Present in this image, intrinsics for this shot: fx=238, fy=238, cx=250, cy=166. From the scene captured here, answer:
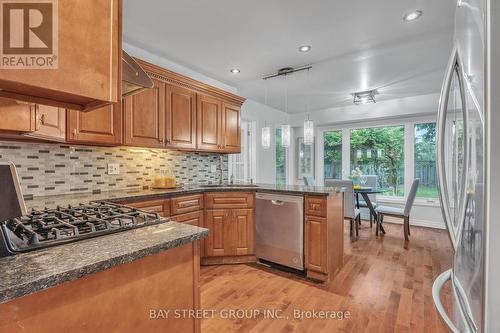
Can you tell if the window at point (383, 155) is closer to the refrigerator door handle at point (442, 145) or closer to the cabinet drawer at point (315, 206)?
the cabinet drawer at point (315, 206)

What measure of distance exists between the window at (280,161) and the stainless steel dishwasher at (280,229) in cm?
273

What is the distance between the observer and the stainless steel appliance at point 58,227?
0.73 metres

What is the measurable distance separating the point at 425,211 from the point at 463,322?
181 inches

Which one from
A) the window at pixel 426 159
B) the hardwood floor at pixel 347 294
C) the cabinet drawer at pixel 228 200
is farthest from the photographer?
the window at pixel 426 159

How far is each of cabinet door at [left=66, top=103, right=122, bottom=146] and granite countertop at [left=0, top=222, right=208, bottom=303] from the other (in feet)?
4.69

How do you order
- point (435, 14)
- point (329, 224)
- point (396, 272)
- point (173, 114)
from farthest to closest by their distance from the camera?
point (173, 114)
point (396, 272)
point (329, 224)
point (435, 14)

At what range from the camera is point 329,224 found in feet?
7.73

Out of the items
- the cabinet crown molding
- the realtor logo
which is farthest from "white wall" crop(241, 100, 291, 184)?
the realtor logo

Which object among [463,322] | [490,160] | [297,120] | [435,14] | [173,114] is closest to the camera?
[490,160]

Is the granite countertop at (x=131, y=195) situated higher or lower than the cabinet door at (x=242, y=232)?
higher

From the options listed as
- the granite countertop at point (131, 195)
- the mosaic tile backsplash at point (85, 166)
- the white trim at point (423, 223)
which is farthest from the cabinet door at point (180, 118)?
the white trim at point (423, 223)

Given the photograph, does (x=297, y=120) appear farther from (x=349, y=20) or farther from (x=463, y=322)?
(x=463, y=322)

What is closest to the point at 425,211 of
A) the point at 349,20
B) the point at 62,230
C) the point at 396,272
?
the point at 396,272

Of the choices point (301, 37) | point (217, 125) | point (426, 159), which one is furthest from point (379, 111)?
point (217, 125)
